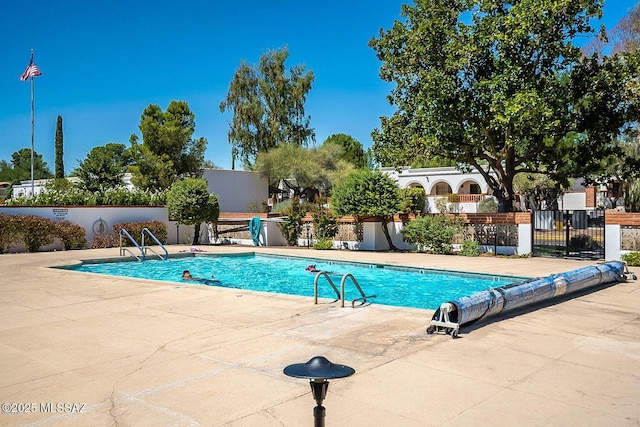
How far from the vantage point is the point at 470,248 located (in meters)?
19.2

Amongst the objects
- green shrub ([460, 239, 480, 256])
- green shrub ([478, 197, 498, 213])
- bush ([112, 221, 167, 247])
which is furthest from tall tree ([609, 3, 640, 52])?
bush ([112, 221, 167, 247])

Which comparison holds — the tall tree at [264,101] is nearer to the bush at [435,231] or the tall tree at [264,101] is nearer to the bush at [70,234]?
the bush at [70,234]

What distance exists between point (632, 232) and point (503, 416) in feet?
46.2

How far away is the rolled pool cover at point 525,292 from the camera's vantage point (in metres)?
7.48

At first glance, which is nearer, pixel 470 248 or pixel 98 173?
pixel 470 248

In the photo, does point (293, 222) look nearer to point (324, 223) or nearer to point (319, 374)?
point (324, 223)

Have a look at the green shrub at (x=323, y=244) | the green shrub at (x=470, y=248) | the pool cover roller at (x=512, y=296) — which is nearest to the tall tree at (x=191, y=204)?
the green shrub at (x=323, y=244)

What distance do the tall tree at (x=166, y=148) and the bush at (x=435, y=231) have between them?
839 inches

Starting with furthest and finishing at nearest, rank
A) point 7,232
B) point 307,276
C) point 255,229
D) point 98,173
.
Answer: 1. point 98,173
2. point 255,229
3. point 7,232
4. point 307,276

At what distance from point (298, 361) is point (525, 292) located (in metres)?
4.45

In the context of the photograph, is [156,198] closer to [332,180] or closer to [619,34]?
[332,180]

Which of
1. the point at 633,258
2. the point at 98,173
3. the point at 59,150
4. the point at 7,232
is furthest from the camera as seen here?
the point at 59,150

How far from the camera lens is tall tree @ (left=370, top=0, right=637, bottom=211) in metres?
17.0

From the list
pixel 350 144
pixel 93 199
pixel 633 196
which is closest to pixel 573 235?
pixel 633 196
